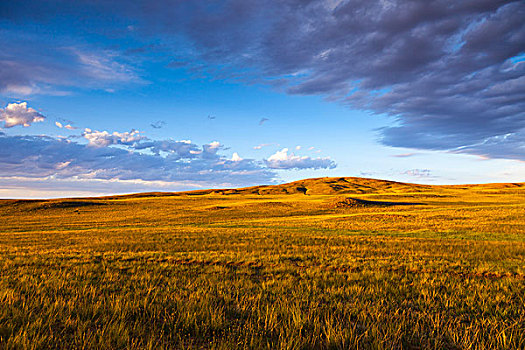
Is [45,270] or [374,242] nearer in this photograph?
[45,270]

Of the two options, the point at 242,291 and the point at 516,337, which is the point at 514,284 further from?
the point at 242,291

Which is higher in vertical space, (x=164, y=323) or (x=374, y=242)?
(x=164, y=323)

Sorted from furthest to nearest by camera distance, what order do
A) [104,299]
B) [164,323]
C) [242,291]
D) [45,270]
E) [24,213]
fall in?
[24,213] → [45,270] → [242,291] → [104,299] → [164,323]

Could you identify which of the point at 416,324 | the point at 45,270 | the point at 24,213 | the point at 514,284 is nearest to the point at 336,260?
the point at 514,284

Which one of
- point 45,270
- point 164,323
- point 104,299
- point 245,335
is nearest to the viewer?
point 245,335

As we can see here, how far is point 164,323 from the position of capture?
5395 mm

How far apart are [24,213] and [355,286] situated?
7476 centimetres

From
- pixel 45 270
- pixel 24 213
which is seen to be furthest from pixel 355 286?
pixel 24 213

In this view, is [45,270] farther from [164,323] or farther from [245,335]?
[245,335]

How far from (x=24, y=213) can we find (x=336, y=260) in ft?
237

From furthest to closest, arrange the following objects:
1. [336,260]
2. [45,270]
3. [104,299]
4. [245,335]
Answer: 1. [336,260]
2. [45,270]
3. [104,299]
4. [245,335]

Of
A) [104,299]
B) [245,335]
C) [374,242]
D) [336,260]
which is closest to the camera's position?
[245,335]

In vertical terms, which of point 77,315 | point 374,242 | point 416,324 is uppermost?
point 77,315

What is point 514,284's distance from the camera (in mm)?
8906
